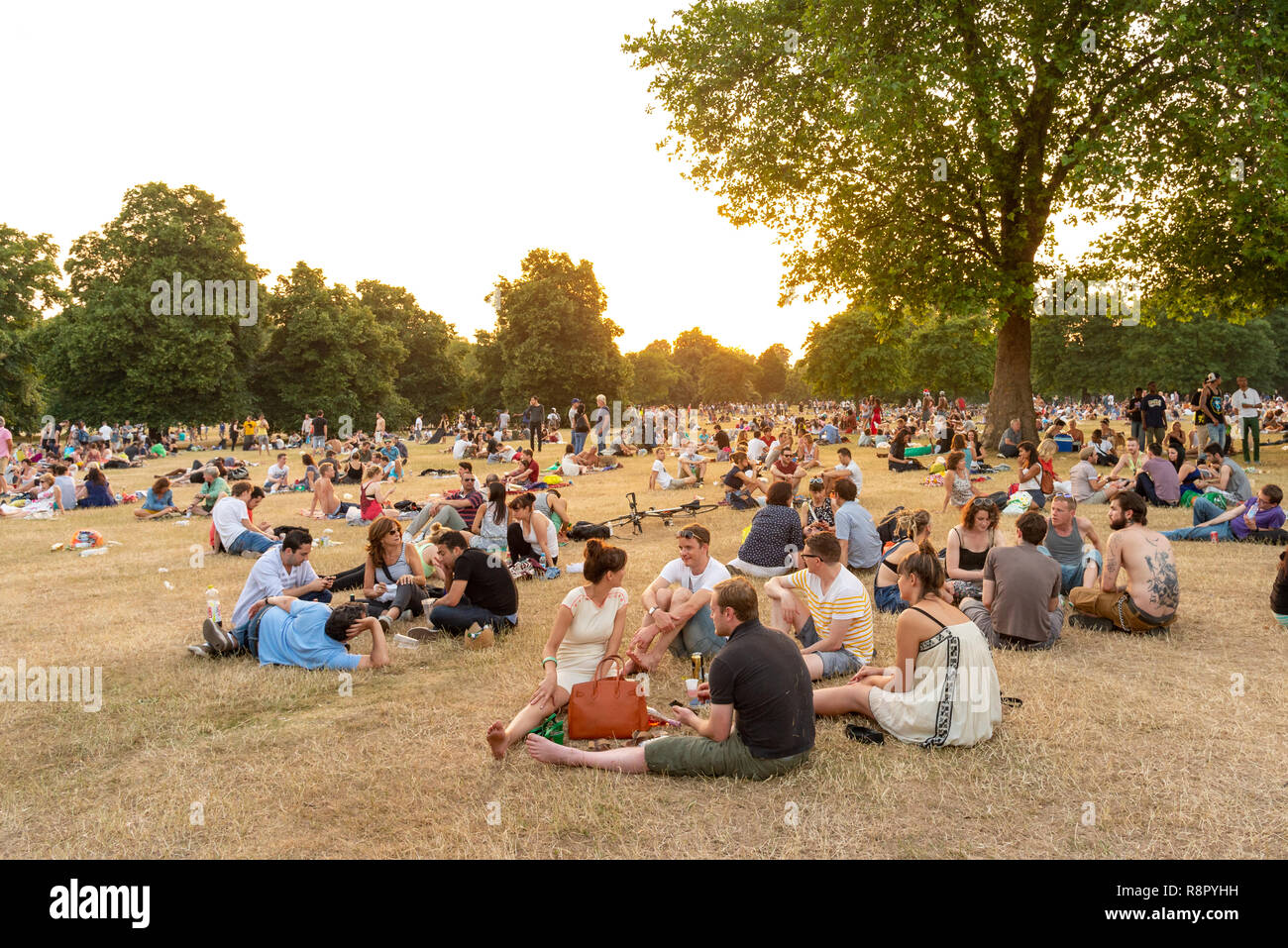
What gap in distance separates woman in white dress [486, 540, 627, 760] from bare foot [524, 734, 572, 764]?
0.54 metres

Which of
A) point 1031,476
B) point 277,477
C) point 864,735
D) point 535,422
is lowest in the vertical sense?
point 864,735

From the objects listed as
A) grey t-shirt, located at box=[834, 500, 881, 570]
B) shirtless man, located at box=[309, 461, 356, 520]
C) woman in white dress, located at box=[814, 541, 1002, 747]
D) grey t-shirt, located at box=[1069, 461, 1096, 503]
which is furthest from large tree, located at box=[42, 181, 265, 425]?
woman in white dress, located at box=[814, 541, 1002, 747]

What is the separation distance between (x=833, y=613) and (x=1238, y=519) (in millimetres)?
8672

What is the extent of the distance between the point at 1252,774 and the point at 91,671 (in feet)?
30.2

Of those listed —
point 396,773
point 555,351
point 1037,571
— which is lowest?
point 396,773

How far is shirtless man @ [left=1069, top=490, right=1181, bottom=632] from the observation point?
7680 millimetres

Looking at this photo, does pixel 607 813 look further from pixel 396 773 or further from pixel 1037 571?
pixel 1037 571

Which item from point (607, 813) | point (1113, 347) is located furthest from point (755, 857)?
point (1113, 347)

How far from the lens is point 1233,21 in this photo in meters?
17.6

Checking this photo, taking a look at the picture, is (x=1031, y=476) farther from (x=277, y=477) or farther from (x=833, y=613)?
(x=277, y=477)

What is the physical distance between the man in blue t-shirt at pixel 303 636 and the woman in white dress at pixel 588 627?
219 cm

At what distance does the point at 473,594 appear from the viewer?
8414 millimetres

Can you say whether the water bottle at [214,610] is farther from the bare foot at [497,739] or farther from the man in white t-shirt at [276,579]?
the bare foot at [497,739]

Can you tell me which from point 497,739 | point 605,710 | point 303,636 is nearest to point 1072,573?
point 605,710
